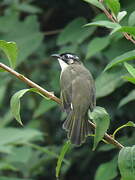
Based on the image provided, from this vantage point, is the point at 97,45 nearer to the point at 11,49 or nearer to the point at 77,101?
the point at 77,101

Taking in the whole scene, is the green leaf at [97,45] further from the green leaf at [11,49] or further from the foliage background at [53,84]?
the green leaf at [11,49]

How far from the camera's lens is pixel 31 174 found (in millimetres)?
5492

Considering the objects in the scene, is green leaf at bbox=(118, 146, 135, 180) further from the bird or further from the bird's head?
the bird's head

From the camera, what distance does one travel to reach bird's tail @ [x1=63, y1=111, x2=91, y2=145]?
2896 mm

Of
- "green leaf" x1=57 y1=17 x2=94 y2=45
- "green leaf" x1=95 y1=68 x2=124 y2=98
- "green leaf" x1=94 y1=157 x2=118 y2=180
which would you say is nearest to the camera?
"green leaf" x1=94 y1=157 x2=118 y2=180

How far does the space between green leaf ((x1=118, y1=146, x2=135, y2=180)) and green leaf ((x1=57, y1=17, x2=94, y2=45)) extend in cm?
260

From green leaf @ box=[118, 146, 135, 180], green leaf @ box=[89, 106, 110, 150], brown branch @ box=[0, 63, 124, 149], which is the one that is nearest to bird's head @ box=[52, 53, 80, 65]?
brown branch @ box=[0, 63, 124, 149]

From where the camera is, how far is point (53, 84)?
5195 mm

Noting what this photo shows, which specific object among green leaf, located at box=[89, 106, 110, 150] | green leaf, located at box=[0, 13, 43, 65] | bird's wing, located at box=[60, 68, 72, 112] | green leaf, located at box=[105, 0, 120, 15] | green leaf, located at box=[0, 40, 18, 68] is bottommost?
green leaf, located at box=[0, 13, 43, 65]

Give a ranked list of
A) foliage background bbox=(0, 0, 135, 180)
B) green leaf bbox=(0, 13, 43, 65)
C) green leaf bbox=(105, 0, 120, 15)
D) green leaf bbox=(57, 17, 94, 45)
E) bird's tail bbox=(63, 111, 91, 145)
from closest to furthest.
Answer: green leaf bbox=(105, 0, 120, 15)
bird's tail bbox=(63, 111, 91, 145)
foliage background bbox=(0, 0, 135, 180)
green leaf bbox=(57, 17, 94, 45)
green leaf bbox=(0, 13, 43, 65)

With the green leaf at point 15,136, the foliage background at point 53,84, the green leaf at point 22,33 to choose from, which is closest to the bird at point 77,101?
the foliage background at point 53,84

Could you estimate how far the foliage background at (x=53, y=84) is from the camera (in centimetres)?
461

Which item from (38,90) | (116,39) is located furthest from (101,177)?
(38,90)

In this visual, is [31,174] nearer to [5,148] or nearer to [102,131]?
[5,148]
